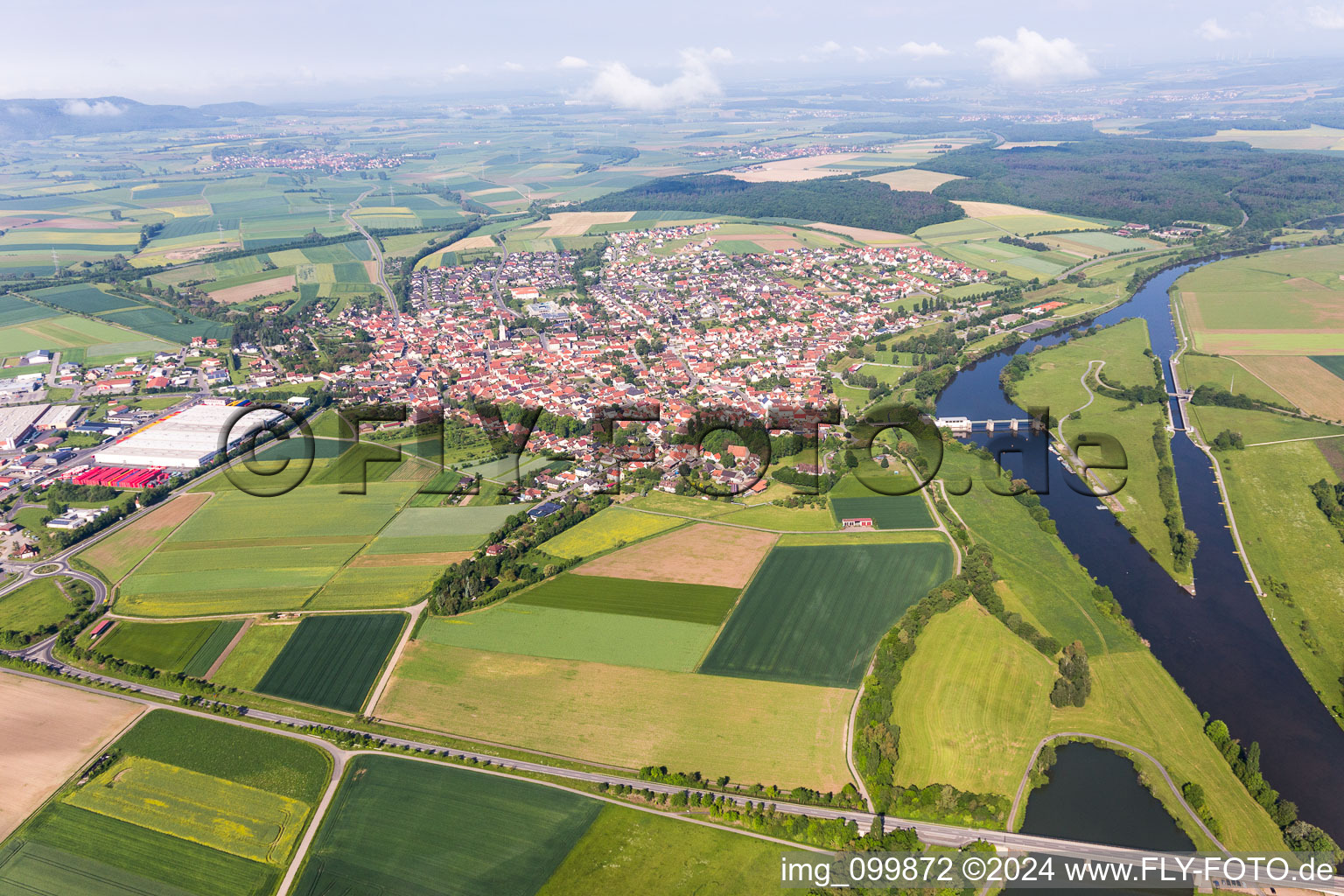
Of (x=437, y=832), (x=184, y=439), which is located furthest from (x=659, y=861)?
(x=184, y=439)

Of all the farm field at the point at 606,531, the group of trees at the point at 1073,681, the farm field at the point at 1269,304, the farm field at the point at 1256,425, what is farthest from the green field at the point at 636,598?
the farm field at the point at 1269,304

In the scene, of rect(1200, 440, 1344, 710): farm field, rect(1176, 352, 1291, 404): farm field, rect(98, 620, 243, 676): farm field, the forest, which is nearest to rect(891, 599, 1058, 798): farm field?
rect(1200, 440, 1344, 710): farm field

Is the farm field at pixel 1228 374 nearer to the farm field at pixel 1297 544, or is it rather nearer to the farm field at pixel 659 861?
the farm field at pixel 1297 544

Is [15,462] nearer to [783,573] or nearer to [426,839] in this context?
[426,839]

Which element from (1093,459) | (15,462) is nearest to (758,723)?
(1093,459)

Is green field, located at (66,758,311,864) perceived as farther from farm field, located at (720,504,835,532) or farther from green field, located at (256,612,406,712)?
farm field, located at (720,504,835,532)

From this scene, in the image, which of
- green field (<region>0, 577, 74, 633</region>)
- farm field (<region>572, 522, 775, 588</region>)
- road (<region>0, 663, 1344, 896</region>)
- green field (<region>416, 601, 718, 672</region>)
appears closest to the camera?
road (<region>0, 663, 1344, 896</region>)

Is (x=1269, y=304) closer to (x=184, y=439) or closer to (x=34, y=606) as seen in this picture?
(x=184, y=439)
